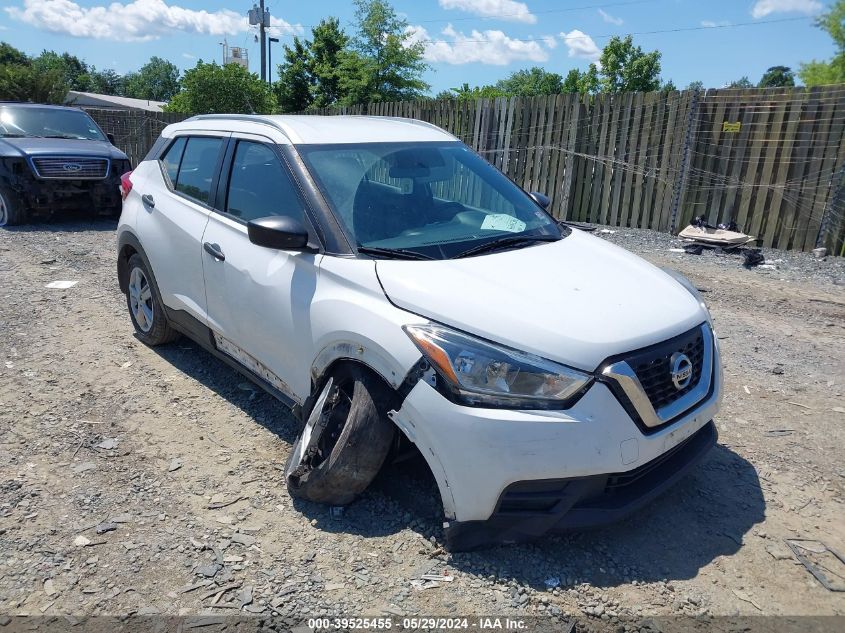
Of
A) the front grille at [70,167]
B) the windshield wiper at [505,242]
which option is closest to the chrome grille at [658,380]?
the windshield wiper at [505,242]

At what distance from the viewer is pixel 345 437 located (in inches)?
115

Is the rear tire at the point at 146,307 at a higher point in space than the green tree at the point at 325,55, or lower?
lower

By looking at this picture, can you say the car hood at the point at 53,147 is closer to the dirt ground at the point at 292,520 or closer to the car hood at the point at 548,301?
the dirt ground at the point at 292,520

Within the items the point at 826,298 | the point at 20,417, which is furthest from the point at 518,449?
the point at 826,298

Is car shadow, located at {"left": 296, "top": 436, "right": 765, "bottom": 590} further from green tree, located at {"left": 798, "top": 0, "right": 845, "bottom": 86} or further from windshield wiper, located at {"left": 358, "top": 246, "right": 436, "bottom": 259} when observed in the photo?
green tree, located at {"left": 798, "top": 0, "right": 845, "bottom": 86}

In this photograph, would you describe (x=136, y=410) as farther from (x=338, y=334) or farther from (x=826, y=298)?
(x=826, y=298)

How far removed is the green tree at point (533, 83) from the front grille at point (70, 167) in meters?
55.7

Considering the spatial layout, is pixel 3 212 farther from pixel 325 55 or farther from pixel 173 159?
pixel 325 55

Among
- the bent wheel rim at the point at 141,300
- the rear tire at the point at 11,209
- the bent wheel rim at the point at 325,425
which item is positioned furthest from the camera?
the rear tire at the point at 11,209

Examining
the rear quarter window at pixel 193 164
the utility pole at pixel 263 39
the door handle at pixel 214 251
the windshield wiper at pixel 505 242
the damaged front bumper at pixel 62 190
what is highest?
the utility pole at pixel 263 39

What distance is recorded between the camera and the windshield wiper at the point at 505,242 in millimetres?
3252

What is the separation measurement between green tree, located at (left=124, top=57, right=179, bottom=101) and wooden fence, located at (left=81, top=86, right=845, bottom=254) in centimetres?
11016

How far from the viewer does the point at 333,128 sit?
12.9 feet

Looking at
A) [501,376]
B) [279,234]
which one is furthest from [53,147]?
[501,376]
